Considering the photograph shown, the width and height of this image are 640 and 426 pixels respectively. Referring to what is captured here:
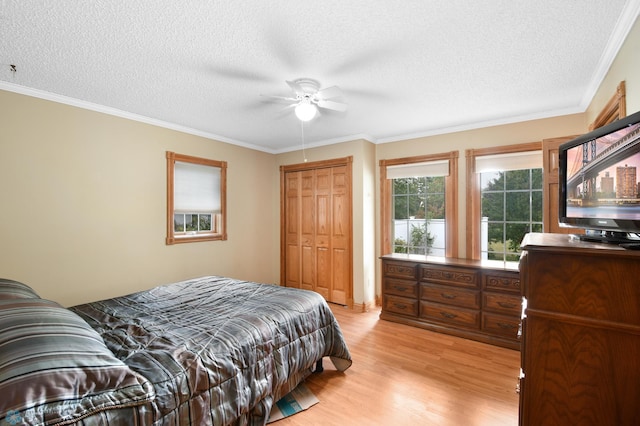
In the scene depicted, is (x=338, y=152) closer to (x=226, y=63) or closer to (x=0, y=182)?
(x=226, y=63)

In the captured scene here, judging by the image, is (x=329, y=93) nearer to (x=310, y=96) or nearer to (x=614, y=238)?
(x=310, y=96)

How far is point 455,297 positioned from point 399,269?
734mm

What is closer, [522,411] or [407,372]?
[522,411]

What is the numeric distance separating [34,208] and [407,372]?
378 cm

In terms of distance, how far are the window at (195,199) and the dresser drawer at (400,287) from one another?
2497mm

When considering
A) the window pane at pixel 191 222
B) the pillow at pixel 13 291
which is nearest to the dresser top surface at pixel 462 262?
the window pane at pixel 191 222

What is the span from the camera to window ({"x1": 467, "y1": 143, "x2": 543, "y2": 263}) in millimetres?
3367

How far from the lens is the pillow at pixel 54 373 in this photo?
936mm

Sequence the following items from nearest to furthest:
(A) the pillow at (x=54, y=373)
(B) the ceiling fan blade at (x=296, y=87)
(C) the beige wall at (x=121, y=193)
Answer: (A) the pillow at (x=54, y=373), (B) the ceiling fan blade at (x=296, y=87), (C) the beige wall at (x=121, y=193)

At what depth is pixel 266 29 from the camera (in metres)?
1.75

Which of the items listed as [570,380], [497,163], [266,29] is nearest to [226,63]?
[266,29]

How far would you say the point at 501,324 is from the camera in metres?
3.03

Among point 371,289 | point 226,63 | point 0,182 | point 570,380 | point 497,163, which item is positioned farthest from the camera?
point 371,289

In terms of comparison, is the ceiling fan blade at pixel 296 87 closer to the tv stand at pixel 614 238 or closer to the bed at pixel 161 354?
the bed at pixel 161 354
